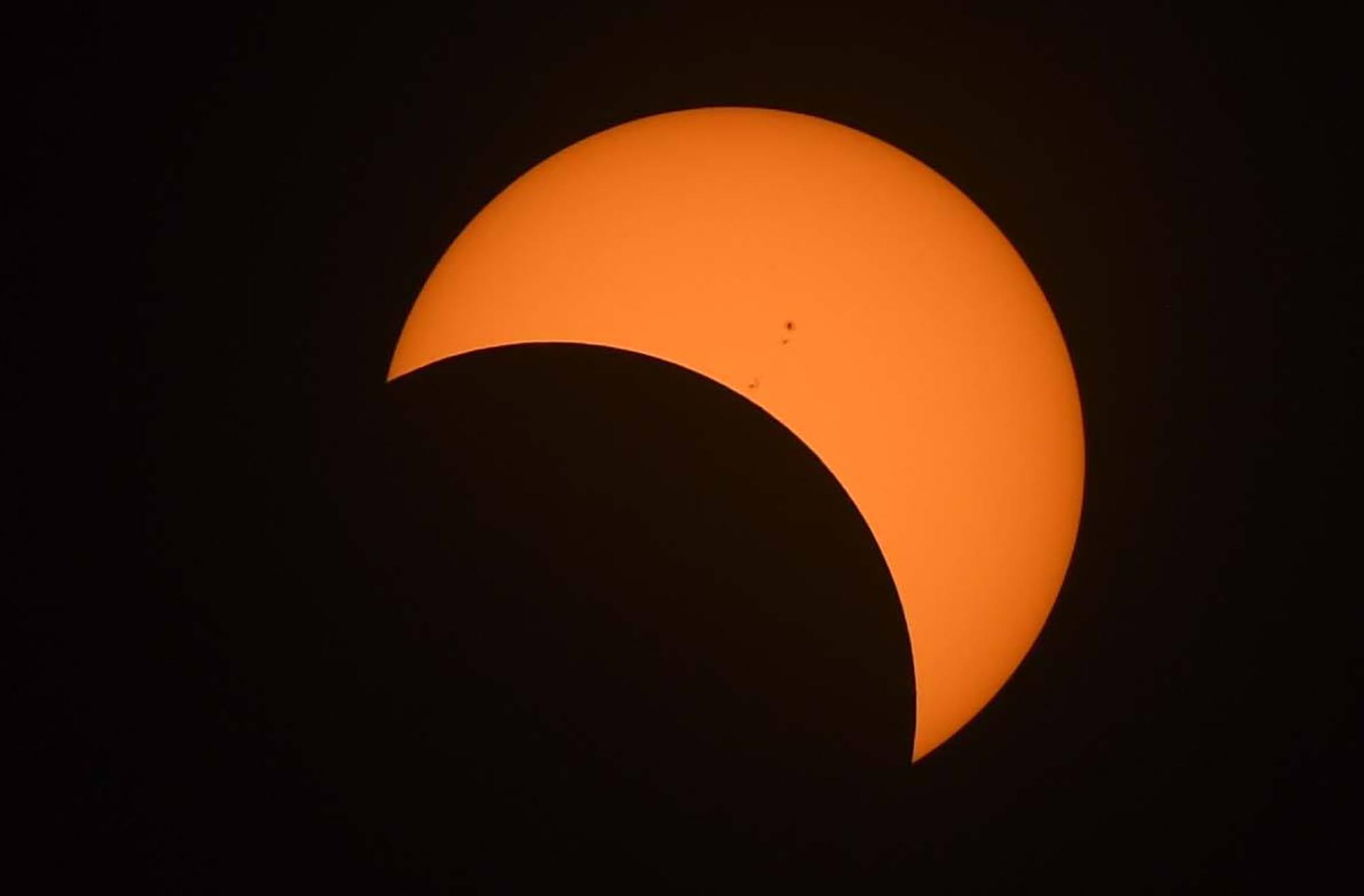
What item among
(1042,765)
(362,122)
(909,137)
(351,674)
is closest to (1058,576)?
(1042,765)

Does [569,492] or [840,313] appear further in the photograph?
[569,492]

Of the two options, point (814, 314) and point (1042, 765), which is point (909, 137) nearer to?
point (814, 314)

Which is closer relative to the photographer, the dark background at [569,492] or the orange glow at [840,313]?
the orange glow at [840,313]

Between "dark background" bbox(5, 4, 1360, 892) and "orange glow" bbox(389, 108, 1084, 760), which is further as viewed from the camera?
"dark background" bbox(5, 4, 1360, 892)

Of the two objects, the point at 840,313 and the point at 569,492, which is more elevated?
the point at 840,313
